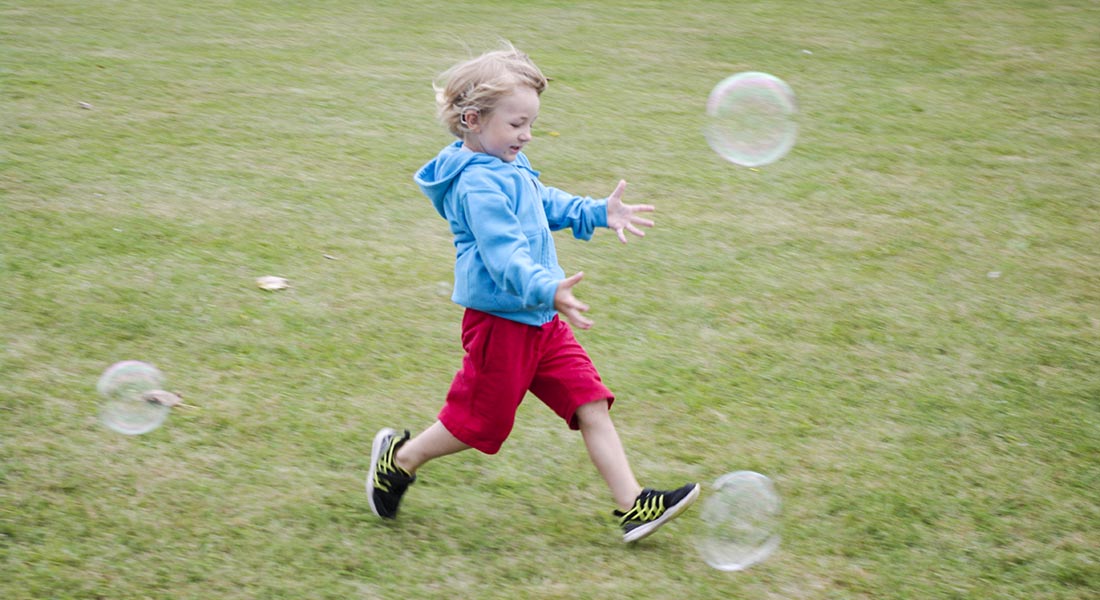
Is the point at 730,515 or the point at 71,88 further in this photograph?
the point at 71,88

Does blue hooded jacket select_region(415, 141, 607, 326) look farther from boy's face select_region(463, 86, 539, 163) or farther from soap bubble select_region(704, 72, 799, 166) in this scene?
soap bubble select_region(704, 72, 799, 166)

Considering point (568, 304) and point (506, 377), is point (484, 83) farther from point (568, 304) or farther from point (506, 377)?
point (506, 377)

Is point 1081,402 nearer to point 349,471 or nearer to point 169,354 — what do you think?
point 349,471

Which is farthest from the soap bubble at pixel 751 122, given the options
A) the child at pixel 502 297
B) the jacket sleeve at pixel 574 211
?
the child at pixel 502 297

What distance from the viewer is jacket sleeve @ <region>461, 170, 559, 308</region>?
2742mm

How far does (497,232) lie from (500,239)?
20mm

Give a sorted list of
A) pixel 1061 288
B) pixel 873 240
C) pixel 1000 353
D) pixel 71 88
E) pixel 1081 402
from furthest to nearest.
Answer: pixel 71 88, pixel 873 240, pixel 1061 288, pixel 1000 353, pixel 1081 402

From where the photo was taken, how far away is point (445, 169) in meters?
2.96

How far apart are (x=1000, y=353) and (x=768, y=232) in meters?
1.51

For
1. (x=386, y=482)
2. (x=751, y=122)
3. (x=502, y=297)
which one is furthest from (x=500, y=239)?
(x=751, y=122)

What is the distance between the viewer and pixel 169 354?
4102 mm

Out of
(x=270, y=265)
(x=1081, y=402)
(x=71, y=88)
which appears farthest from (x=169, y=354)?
(x=71, y=88)

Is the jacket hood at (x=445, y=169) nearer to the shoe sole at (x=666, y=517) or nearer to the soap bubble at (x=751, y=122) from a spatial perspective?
the shoe sole at (x=666, y=517)

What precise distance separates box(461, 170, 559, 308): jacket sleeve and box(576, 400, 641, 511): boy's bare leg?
41 cm
